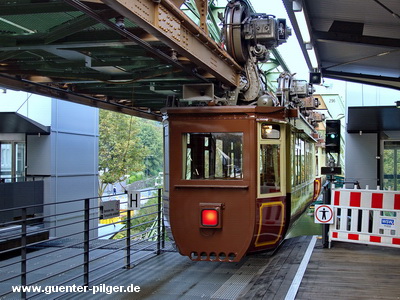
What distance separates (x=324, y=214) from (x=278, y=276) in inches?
86.8

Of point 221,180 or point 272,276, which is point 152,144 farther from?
point 272,276

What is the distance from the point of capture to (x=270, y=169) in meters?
6.96

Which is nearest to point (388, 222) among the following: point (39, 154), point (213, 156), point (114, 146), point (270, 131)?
point (270, 131)

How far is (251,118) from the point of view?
21.7 feet

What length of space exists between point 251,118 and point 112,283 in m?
3.00

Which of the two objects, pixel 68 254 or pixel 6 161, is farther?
pixel 6 161

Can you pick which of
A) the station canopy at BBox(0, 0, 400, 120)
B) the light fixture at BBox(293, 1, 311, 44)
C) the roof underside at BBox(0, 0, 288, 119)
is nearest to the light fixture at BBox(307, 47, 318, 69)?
the station canopy at BBox(0, 0, 400, 120)

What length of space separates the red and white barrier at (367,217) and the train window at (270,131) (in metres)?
1.75

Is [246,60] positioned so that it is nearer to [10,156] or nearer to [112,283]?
[112,283]

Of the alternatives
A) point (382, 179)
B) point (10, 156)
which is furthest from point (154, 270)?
point (382, 179)

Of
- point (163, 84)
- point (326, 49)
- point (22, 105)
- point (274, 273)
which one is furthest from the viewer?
point (22, 105)

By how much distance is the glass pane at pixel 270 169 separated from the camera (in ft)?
22.2

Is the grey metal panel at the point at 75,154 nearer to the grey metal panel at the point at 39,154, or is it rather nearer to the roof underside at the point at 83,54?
the grey metal panel at the point at 39,154

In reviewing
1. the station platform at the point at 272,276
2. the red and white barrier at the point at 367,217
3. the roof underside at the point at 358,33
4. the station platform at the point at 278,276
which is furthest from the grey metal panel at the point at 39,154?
the red and white barrier at the point at 367,217
